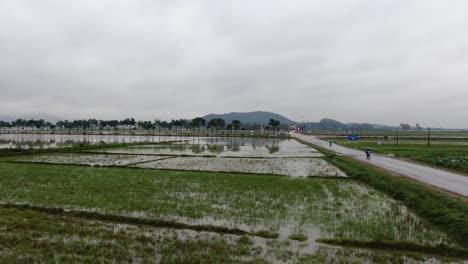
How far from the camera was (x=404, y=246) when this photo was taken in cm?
782

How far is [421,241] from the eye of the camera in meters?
8.16

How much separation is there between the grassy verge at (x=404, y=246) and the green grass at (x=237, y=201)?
17.0 inches

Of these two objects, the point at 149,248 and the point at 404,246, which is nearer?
the point at 149,248

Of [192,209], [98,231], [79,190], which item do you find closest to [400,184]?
[192,209]

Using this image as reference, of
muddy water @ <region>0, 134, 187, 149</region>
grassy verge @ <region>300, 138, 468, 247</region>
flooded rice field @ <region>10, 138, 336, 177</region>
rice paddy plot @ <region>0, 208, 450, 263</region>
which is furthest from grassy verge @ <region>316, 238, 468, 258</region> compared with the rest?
muddy water @ <region>0, 134, 187, 149</region>

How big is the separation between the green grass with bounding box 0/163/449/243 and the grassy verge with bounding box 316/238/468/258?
431 mm

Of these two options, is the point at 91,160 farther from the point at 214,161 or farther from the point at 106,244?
the point at 106,244

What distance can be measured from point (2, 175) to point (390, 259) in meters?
21.9

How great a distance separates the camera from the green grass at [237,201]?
9.27 m

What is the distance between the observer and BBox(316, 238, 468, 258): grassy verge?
297 inches

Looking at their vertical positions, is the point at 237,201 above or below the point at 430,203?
below

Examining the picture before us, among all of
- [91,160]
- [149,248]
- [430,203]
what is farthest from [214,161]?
[149,248]

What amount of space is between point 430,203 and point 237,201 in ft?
25.7

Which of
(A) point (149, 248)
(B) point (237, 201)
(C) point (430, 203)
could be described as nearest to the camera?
(A) point (149, 248)
